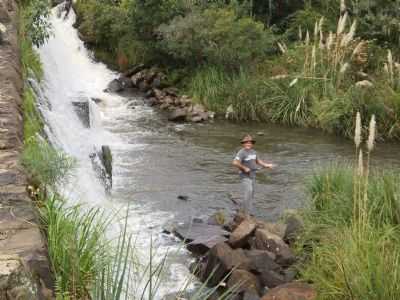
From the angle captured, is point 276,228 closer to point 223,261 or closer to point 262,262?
point 262,262

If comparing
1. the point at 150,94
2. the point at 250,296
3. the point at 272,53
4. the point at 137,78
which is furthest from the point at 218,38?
the point at 250,296

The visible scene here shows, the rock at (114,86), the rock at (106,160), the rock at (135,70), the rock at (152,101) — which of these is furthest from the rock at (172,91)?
the rock at (106,160)

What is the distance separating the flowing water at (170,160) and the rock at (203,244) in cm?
15

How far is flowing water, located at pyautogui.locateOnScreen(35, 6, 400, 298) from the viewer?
415 inches

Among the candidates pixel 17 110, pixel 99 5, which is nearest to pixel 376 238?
pixel 17 110

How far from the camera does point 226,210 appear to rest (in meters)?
11.2

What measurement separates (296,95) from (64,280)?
1448 cm


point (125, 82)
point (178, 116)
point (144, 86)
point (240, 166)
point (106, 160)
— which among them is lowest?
point (106, 160)

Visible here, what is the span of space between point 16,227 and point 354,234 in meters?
3.48

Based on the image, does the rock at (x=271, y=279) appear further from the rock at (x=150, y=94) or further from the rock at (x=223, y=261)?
the rock at (x=150, y=94)

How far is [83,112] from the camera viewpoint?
15773 millimetres

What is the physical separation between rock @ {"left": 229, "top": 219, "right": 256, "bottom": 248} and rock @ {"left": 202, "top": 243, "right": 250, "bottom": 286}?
67cm

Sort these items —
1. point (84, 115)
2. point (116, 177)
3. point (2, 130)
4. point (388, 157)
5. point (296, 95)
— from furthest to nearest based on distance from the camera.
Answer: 1. point (296, 95)
2. point (84, 115)
3. point (388, 157)
4. point (116, 177)
5. point (2, 130)

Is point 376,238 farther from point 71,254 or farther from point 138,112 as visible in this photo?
point 138,112
